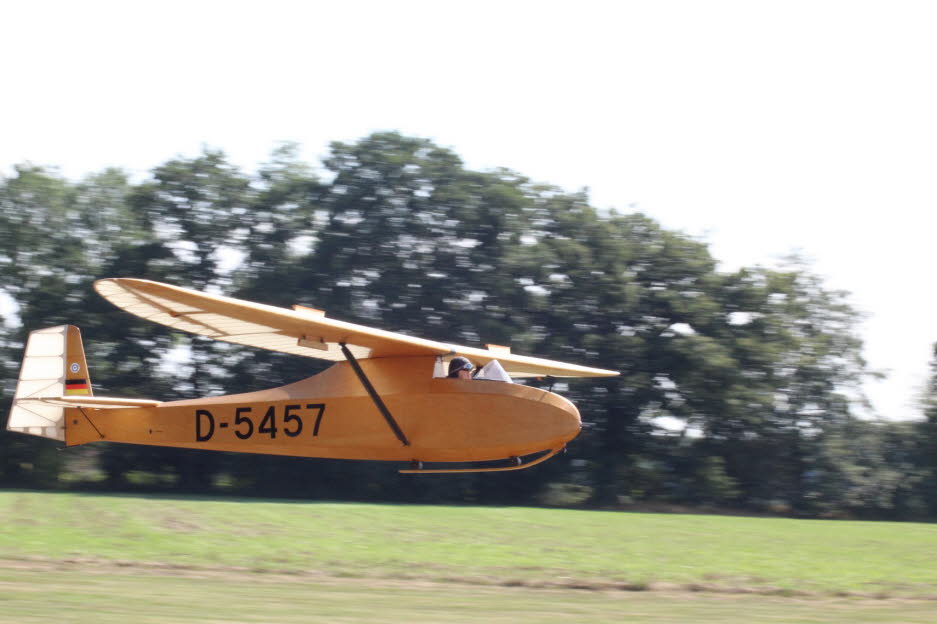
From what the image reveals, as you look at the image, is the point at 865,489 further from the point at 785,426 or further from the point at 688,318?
the point at 688,318

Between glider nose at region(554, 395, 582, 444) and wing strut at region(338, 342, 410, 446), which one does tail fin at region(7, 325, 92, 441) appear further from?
glider nose at region(554, 395, 582, 444)

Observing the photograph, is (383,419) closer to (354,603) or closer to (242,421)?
(242,421)

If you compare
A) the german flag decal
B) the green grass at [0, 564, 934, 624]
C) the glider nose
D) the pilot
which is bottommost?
the green grass at [0, 564, 934, 624]

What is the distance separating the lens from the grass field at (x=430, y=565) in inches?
571

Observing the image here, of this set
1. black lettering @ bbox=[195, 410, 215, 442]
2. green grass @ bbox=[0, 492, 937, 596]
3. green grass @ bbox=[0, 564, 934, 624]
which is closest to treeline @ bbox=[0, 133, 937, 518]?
green grass @ bbox=[0, 492, 937, 596]

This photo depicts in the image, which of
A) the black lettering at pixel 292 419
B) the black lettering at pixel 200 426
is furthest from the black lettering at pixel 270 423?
the black lettering at pixel 200 426

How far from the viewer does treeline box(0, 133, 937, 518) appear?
108 ft

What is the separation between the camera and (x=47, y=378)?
13.9 m

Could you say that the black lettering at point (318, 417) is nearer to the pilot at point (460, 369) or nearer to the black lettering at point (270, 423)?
the black lettering at point (270, 423)

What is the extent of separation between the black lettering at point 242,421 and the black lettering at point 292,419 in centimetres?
47

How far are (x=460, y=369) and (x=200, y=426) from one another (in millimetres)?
3287

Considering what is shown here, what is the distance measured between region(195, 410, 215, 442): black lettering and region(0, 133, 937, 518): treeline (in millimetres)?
21143

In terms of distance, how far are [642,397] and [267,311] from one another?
25824 mm

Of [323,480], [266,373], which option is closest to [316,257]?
[266,373]
